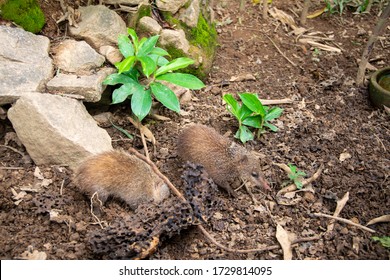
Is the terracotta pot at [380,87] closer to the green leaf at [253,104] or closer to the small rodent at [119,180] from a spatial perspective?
the green leaf at [253,104]

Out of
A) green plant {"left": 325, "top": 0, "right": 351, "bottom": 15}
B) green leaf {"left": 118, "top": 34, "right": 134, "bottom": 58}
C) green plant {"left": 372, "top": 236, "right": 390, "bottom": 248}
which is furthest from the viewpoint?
green plant {"left": 325, "top": 0, "right": 351, "bottom": 15}

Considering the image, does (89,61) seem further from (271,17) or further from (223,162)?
(271,17)

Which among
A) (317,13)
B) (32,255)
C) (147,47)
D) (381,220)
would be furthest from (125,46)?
(317,13)

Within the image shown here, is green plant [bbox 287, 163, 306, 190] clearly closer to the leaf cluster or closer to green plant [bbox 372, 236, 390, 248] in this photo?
green plant [bbox 372, 236, 390, 248]

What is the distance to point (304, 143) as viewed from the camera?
5305mm

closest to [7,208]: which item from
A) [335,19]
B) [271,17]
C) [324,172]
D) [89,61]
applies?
[89,61]

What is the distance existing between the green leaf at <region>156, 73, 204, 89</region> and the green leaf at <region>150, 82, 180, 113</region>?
11 centimetres

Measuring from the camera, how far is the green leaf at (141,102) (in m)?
4.92

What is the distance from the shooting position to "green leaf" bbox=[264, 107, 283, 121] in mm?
5422

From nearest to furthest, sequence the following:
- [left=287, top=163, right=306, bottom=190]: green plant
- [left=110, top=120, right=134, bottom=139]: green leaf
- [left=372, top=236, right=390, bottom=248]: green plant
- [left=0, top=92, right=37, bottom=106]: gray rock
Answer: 1. [left=372, top=236, right=390, bottom=248]: green plant
2. [left=0, top=92, right=37, bottom=106]: gray rock
3. [left=287, top=163, right=306, bottom=190]: green plant
4. [left=110, top=120, right=134, bottom=139]: green leaf

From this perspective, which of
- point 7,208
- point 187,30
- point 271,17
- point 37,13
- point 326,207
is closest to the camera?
point 7,208

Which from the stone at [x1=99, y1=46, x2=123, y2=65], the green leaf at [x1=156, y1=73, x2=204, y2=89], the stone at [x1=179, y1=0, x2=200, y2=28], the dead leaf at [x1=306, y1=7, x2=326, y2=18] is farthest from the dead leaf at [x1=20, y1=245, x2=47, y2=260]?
the dead leaf at [x1=306, y1=7, x2=326, y2=18]

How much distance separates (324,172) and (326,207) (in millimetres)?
478

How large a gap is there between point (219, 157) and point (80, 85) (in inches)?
66.9
